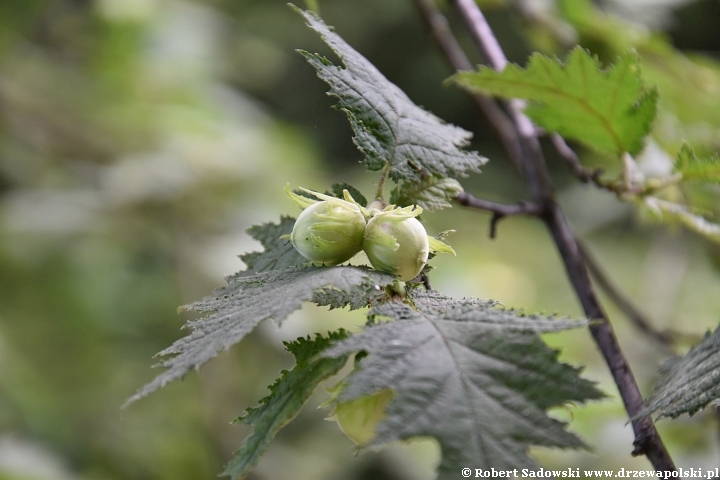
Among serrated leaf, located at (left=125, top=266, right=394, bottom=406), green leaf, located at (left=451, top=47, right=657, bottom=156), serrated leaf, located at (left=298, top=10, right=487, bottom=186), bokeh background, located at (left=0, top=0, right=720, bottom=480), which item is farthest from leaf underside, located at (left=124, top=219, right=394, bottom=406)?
bokeh background, located at (left=0, top=0, right=720, bottom=480)

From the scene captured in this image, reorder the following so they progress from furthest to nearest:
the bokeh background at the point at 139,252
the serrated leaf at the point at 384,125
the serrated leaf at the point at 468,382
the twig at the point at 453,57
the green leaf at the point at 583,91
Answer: the bokeh background at the point at 139,252
the twig at the point at 453,57
the green leaf at the point at 583,91
the serrated leaf at the point at 384,125
the serrated leaf at the point at 468,382

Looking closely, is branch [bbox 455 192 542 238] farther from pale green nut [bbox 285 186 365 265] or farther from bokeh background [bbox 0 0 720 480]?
bokeh background [bbox 0 0 720 480]

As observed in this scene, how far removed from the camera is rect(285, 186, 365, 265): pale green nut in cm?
39

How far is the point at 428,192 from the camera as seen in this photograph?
0.49m

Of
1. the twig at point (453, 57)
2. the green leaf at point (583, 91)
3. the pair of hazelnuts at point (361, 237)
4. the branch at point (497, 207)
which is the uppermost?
the twig at point (453, 57)

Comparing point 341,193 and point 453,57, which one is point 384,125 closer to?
point 341,193

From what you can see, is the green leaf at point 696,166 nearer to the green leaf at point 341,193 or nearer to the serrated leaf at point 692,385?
the serrated leaf at point 692,385

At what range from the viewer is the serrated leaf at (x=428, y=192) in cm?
49

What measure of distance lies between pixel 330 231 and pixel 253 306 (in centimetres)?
7

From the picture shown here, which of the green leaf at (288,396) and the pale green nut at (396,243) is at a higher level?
the pale green nut at (396,243)

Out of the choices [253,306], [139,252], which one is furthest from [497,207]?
[139,252]

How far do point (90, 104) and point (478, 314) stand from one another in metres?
2.02

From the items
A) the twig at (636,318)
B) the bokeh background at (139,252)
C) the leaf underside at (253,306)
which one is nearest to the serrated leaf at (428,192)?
the leaf underside at (253,306)

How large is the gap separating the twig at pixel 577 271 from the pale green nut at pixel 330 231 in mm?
158
